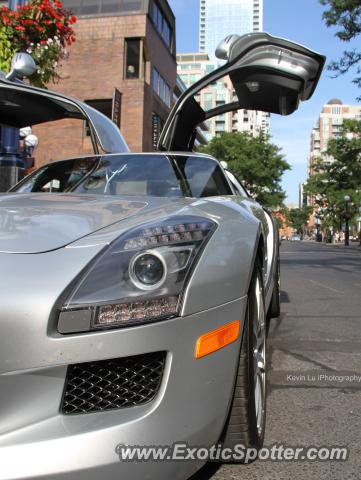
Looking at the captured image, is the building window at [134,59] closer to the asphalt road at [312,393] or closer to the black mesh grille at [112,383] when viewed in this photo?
the asphalt road at [312,393]

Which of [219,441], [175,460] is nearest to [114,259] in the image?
[175,460]

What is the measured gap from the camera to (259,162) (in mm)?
49719

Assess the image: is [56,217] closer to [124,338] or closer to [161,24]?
[124,338]

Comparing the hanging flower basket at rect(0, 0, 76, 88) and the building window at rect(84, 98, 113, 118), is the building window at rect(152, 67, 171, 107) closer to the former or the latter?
the building window at rect(84, 98, 113, 118)

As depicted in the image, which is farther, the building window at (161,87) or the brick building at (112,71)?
the building window at (161,87)

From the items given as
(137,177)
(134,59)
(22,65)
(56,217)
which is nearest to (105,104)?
(134,59)

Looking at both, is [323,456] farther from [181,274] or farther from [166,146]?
[166,146]

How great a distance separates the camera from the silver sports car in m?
1.38

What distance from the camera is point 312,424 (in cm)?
254

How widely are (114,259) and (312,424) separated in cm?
154

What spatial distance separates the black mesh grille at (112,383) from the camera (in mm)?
1460

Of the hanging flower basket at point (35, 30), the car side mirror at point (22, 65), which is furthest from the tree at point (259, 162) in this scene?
the car side mirror at point (22, 65)

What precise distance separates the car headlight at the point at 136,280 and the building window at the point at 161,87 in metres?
32.1

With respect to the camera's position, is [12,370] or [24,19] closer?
[12,370]
